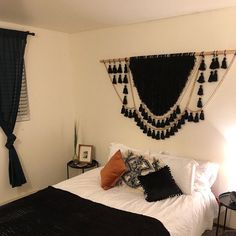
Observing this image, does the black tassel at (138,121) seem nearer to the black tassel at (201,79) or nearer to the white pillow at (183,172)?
the white pillow at (183,172)

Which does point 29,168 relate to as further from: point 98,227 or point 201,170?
point 201,170

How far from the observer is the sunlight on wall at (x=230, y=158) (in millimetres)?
2637

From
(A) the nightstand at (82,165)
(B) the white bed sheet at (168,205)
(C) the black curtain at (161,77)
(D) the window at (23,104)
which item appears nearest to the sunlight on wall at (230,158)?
(B) the white bed sheet at (168,205)

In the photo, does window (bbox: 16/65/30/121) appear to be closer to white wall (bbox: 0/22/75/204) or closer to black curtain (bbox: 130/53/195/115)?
white wall (bbox: 0/22/75/204)

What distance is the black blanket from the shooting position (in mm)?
1912

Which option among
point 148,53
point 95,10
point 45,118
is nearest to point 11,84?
point 45,118

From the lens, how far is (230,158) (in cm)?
267

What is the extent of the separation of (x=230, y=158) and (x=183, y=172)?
526 millimetres

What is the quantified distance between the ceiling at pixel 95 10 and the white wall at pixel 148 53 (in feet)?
0.47

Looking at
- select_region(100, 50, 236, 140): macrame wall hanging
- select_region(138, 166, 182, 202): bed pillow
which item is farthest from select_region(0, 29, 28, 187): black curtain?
select_region(138, 166, 182, 202): bed pillow

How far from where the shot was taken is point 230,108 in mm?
2605

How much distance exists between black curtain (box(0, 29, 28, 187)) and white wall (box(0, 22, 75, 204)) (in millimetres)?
107

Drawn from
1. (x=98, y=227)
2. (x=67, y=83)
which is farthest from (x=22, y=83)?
(x=98, y=227)

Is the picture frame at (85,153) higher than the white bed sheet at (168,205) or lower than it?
higher
